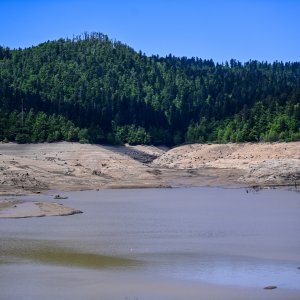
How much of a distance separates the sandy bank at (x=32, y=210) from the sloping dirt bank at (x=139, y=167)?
1528 centimetres

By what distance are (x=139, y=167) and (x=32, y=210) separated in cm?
4976

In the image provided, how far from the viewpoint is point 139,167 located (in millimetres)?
100938

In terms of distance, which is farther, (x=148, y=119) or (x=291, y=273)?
(x=148, y=119)

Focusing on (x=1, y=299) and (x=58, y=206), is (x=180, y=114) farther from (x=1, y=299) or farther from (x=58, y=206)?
(x=1, y=299)

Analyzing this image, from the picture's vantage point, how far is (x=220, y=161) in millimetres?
106500

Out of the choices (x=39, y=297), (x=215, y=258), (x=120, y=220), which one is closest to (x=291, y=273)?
(x=215, y=258)

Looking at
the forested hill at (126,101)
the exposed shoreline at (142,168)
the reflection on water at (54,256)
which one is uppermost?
the forested hill at (126,101)

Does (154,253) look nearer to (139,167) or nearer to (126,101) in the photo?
(139,167)

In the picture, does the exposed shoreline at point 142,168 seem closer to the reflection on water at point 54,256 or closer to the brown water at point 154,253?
the brown water at point 154,253

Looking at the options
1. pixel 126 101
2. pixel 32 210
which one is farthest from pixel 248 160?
pixel 126 101

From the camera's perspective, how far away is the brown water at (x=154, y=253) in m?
25.7

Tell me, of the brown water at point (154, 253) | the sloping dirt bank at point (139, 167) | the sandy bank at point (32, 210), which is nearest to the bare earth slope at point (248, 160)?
the sloping dirt bank at point (139, 167)

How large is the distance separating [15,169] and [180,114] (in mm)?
88843

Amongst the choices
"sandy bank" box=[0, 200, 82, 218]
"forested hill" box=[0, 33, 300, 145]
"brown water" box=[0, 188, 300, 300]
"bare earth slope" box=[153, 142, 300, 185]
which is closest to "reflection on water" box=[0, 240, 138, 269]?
"brown water" box=[0, 188, 300, 300]
